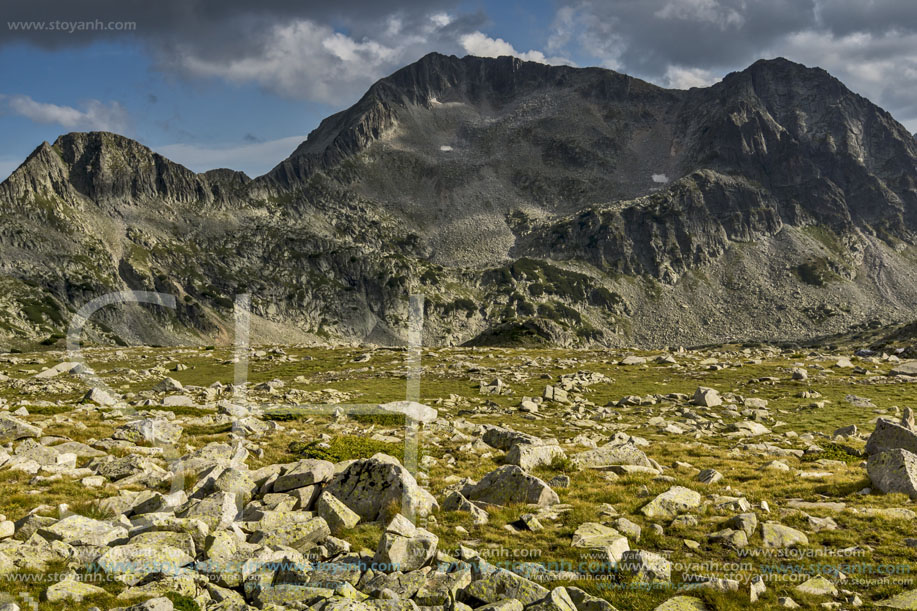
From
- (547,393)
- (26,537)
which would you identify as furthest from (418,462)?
(547,393)

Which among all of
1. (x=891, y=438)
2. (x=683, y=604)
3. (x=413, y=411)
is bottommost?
(x=413, y=411)

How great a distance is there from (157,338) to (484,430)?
196357 mm

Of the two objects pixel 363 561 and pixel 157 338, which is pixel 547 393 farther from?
pixel 157 338

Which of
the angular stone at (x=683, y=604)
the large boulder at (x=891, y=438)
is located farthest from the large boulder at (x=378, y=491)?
the large boulder at (x=891, y=438)

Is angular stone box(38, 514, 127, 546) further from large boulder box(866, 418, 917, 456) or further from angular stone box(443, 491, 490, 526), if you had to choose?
large boulder box(866, 418, 917, 456)

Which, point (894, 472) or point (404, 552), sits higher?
point (894, 472)

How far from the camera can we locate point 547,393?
4262cm

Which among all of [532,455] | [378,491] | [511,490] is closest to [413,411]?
[532,455]

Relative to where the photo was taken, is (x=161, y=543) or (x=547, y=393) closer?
(x=161, y=543)

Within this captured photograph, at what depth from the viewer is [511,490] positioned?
17.0 m

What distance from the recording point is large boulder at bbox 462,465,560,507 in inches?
653

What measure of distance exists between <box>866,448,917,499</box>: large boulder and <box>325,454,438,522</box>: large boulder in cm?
1489

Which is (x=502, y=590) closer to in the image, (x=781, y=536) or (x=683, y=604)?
(x=683, y=604)

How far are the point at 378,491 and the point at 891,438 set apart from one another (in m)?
22.0
